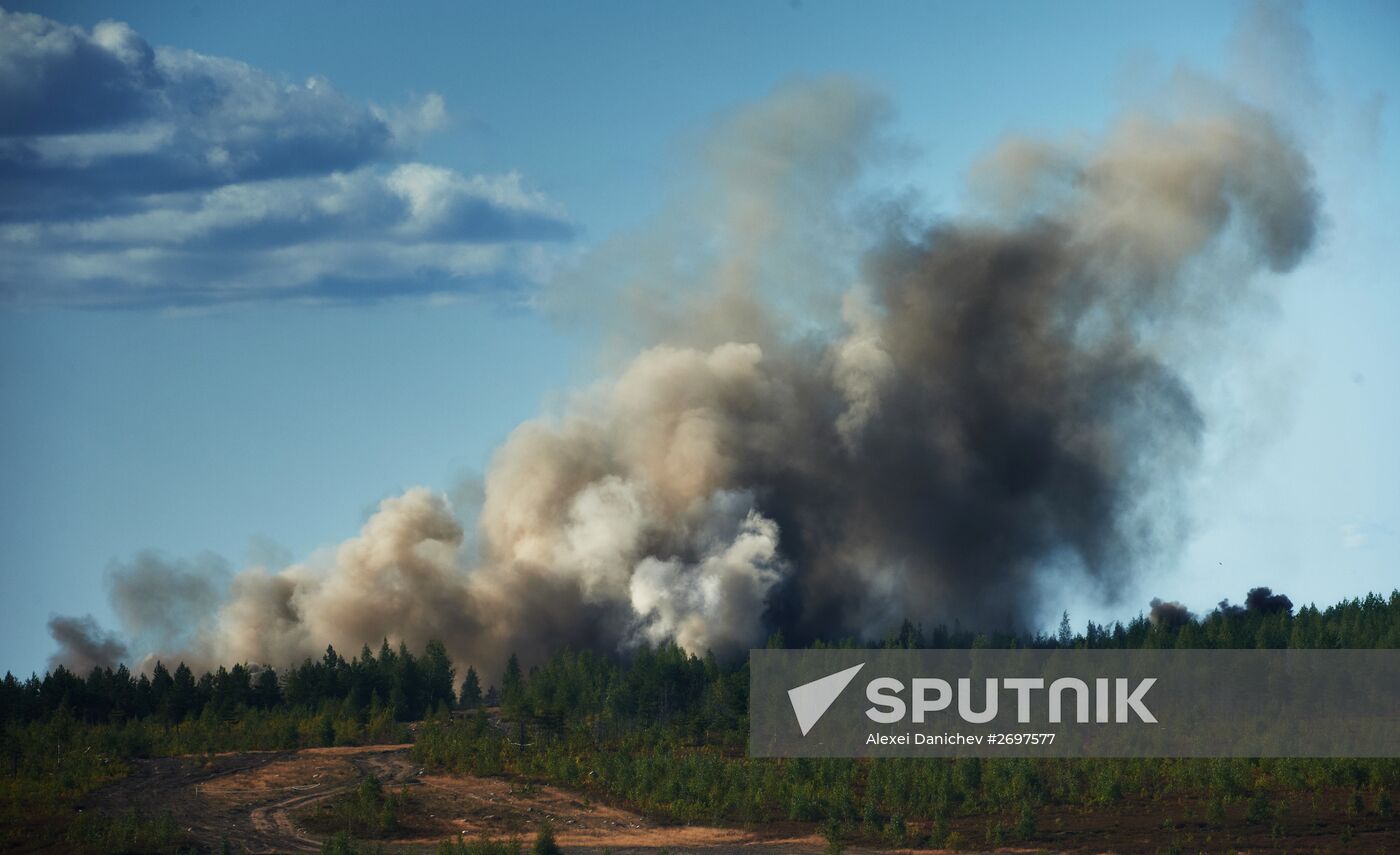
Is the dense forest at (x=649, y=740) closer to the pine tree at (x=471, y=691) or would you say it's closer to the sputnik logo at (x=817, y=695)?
the pine tree at (x=471, y=691)

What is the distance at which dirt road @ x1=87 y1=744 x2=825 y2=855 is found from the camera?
96.8 metres

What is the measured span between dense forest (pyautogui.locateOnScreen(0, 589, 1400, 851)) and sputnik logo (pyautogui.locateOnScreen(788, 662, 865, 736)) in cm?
365

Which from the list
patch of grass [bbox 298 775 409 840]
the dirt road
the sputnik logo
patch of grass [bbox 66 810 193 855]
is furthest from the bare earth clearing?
the sputnik logo

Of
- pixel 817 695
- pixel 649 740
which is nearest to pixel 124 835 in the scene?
pixel 649 740

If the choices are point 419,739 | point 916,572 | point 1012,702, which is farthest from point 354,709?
point 916,572

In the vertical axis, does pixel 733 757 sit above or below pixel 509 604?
below

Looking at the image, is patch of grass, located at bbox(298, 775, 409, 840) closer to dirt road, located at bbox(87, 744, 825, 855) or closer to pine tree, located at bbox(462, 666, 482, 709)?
dirt road, located at bbox(87, 744, 825, 855)

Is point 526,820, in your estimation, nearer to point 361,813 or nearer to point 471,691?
point 361,813

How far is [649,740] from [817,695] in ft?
41.1

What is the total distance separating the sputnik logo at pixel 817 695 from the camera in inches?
4722

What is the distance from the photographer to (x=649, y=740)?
116688mm

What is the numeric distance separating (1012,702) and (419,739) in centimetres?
3709

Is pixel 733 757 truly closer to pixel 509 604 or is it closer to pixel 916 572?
pixel 509 604

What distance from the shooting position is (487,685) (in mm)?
155875
